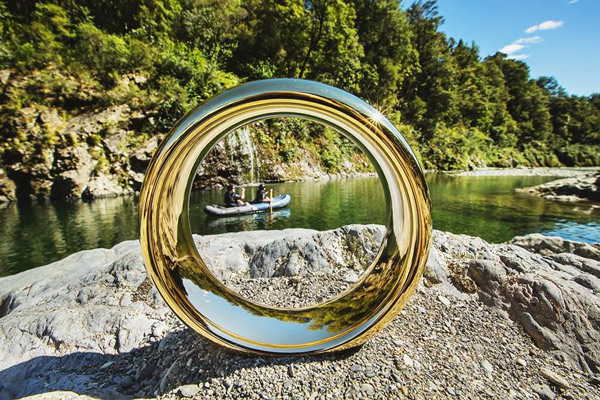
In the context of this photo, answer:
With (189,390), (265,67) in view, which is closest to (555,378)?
(189,390)

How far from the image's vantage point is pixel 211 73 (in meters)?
20.1

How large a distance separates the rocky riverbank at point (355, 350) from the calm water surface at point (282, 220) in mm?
5649

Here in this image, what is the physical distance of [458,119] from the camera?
41438 mm

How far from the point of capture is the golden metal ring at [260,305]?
159 cm

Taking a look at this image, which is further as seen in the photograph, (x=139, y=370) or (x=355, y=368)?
(x=139, y=370)

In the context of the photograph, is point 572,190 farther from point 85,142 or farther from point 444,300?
point 85,142

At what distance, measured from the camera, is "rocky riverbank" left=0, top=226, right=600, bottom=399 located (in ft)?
5.72

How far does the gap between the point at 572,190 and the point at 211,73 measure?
75.8 ft

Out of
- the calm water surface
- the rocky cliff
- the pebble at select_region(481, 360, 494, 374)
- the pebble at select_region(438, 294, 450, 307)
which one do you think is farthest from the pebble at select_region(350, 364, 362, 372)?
the rocky cliff

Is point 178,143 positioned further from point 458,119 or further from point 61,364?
point 458,119

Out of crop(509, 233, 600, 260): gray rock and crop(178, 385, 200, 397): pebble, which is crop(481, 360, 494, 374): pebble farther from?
crop(509, 233, 600, 260): gray rock

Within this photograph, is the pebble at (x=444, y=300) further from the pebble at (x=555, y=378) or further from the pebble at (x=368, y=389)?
the pebble at (x=368, y=389)

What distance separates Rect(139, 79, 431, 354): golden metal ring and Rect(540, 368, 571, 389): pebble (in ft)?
3.45

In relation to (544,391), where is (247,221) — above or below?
below
